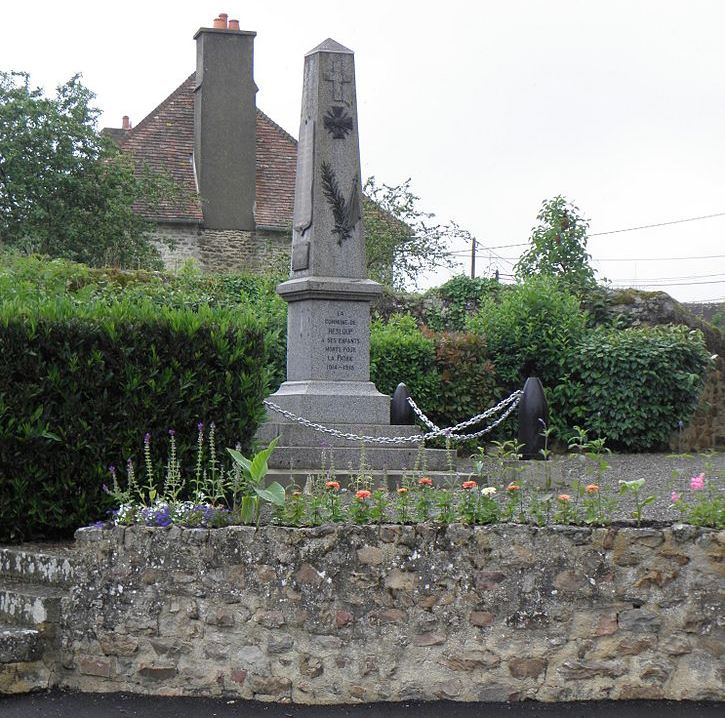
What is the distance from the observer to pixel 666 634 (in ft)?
19.5

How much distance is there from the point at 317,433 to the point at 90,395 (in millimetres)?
3089

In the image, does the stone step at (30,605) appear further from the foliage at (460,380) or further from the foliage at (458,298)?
the foliage at (458,298)

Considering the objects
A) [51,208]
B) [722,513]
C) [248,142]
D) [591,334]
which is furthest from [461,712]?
[248,142]

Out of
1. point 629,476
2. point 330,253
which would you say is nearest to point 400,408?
point 330,253

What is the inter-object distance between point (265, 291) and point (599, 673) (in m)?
10.6

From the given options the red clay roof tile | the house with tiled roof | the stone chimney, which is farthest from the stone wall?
the red clay roof tile

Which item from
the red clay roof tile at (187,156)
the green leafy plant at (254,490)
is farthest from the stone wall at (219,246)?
the green leafy plant at (254,490)

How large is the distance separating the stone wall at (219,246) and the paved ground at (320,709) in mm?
21663

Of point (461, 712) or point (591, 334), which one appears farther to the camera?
point (591, 334)

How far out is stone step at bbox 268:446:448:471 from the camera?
9.33 m

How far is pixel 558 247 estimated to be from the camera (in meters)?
20.7

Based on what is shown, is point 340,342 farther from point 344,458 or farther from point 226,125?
point 226,125

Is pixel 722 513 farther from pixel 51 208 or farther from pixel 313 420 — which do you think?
pixel 51 208

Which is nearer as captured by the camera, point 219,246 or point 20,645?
point 20,645
